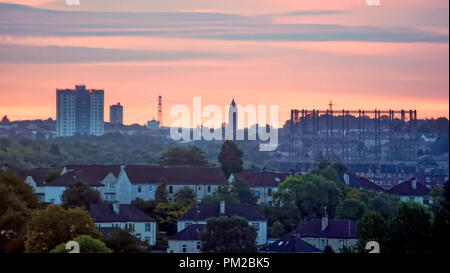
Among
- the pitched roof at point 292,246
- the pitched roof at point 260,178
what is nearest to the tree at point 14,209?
the pitched roof at point 292,246

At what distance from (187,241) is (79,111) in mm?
34937

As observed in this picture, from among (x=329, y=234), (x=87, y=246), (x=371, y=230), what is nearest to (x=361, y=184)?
(x=329, y=234)

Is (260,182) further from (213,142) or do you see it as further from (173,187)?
(213,142)

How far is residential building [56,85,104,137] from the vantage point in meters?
64.0

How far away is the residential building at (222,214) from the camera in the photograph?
55000 millimetres

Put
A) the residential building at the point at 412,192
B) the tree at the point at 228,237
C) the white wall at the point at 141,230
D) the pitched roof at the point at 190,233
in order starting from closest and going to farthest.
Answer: the tree at the point at 228,237, the pitched roof at the point at 190,233, the white wall at the point at 141,230, the residential building at the point at 412,192

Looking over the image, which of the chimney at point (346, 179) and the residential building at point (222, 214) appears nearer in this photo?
the residential building at point (222, 214)

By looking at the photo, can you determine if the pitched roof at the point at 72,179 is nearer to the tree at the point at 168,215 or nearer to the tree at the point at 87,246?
the tree at the point at 168,215

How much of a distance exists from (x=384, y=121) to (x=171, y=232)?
70.1m

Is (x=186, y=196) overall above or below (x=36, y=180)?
below

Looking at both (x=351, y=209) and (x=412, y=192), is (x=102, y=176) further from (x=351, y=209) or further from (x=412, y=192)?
(x=412, y=192)

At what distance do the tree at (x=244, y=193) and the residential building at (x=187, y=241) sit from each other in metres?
17.0

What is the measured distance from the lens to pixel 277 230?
184 feet

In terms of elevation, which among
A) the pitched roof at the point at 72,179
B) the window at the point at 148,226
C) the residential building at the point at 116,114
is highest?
the residential building at the point at 116,114
